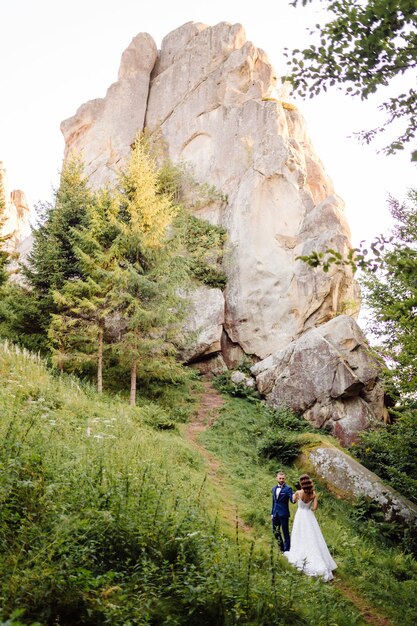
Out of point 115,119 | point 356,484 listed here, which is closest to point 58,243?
point 356,484

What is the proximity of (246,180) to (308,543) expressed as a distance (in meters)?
22.9

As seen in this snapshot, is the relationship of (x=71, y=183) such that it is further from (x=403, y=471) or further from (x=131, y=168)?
(x=403, y=471)

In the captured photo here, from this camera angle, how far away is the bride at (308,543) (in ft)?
27.8

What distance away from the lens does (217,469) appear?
13.4 meters

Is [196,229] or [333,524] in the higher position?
[196,229]

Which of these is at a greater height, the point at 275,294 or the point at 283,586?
the point at 275,294

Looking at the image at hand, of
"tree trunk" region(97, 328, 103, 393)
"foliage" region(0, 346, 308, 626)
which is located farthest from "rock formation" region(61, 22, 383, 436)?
"foliage" region(0, 346, 308, 626)

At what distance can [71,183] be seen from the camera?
21656 millimetres

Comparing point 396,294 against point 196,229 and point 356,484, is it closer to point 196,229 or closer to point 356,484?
point 356,484

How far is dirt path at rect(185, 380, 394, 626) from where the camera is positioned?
7528mm

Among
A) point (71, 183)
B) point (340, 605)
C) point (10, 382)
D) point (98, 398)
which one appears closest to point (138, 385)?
point (98, 398)

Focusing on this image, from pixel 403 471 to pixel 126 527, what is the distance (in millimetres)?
11914

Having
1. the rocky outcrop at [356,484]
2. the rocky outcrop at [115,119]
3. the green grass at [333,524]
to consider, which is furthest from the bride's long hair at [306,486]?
the rocky outcrop at [115,119]

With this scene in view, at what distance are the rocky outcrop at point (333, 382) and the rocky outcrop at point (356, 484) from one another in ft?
12.7
